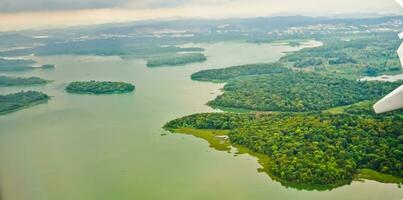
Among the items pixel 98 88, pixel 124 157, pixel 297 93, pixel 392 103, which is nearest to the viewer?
pixel 392 103

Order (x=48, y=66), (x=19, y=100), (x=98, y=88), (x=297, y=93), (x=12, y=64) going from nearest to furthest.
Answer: (x=19, y=100) → (x=297, y=93) → (x=12, y=64) → (x=98, y=88) → (x=48, y=66)

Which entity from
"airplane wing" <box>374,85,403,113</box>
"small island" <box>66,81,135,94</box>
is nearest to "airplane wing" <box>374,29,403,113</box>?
"airplane wing" <box>374,85,403,113</box>

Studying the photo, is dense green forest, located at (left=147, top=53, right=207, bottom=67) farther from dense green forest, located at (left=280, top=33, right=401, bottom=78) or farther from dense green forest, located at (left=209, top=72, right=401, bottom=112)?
dense green forest, located at (left=209, top=72, right=401, bottom=112)

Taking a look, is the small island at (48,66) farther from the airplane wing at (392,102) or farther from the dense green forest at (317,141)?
the airplane wing at (392,102)

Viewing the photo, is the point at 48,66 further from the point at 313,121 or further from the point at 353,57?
the point at 353,57

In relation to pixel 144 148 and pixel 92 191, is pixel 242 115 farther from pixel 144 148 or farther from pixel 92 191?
pixel 92 191

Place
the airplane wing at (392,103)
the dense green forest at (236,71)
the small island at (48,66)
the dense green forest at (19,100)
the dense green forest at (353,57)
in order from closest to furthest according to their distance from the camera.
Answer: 1. the airplane wing at (392,103)
2. the dense green forest at (19,100)
3. the small island at (48,66)
4. the dense green forest at (236,71)
5. the dense green forest at (353,57)

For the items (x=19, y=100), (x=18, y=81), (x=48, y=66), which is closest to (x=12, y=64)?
(x=18, y=81)

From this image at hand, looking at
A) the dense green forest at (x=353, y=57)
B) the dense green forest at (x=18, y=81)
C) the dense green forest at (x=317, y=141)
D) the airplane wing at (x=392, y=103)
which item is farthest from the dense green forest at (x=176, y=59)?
the airplane wing at (x=392, y=103)

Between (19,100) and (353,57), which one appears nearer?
(19,100)
